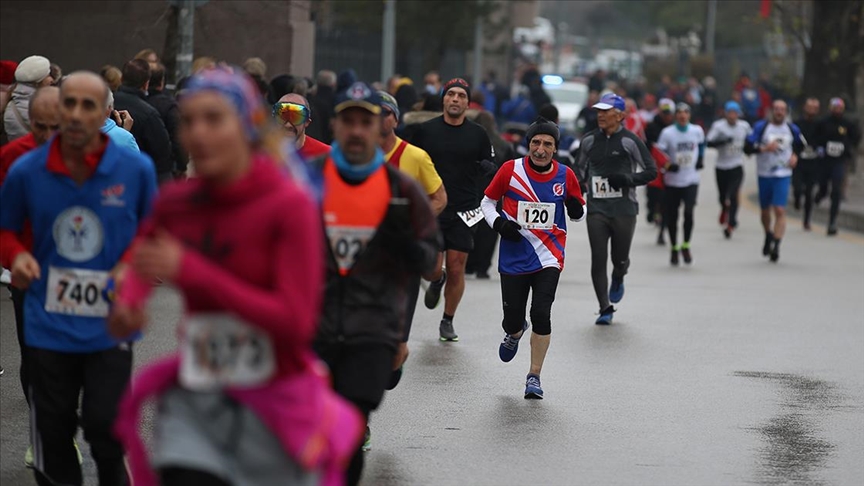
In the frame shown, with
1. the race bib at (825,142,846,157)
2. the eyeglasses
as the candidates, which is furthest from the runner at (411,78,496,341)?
the race bib at (825,142,846,157)

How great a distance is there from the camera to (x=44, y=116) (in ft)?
25.6

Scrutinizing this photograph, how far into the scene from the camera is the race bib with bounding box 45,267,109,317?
6.23m

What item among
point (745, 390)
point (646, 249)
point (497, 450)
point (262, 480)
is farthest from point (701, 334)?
point (262, 480)

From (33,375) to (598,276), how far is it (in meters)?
8.36

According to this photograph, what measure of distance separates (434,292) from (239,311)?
9068mm

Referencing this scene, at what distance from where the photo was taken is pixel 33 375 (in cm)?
636

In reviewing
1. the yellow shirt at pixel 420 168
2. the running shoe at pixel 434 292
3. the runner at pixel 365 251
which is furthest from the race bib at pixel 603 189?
the runner at pixel 365 251

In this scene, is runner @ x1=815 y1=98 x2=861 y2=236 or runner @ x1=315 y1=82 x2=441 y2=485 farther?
runner @ x1=815 y1=98 x2=861 y2=236

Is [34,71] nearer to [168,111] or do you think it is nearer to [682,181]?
[168,111]

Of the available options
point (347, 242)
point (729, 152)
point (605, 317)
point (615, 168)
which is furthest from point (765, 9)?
point (347, 242)

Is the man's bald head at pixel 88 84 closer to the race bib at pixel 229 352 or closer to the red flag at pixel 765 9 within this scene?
the race bib at pixel 229 352

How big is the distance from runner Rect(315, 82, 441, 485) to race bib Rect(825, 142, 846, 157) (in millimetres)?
18271

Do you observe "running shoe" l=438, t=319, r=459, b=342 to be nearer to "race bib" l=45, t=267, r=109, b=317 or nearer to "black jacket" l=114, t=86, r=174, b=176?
"black jacket" l=114, t=86, r=174, b=176

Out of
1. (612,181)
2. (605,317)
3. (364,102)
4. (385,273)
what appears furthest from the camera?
(612,181)
